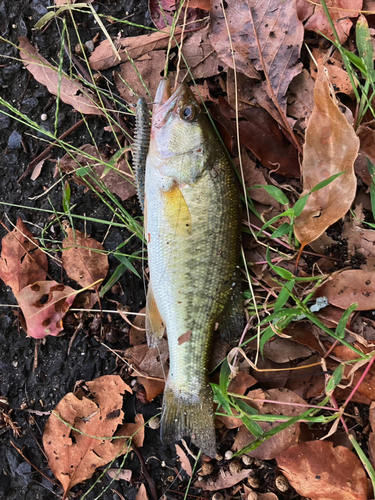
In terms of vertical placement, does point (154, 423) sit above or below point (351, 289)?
below

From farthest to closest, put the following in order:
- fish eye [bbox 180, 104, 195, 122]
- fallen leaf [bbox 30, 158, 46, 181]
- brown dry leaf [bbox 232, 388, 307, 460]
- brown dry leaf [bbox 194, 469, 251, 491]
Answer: fallen leaf [bbox 30, 158, 46, 181] < brown dry leaf [bbox 194, 469, 251, 491] < brown dry leaf [bbox 232, 388, 307, 460] < fish eye [bbox 180, 104, 195, 122]

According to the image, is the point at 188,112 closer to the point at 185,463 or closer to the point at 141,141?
the point at 141,141

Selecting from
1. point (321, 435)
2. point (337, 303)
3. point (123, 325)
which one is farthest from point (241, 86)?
point (321, 435)

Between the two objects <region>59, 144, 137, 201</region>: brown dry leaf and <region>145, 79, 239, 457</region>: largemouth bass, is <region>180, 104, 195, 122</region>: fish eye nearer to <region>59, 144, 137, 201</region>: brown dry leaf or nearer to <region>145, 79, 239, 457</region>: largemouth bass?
<region>145, 79, 239, 457</region>: largemouth bass

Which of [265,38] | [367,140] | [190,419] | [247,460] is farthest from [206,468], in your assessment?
[265,38]

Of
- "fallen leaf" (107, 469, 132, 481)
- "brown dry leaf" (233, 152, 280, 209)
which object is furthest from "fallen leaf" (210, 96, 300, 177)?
"fallen leaf" (107, 469, 132, 481)

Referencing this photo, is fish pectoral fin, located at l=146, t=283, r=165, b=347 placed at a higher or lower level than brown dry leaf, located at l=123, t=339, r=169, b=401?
higher
